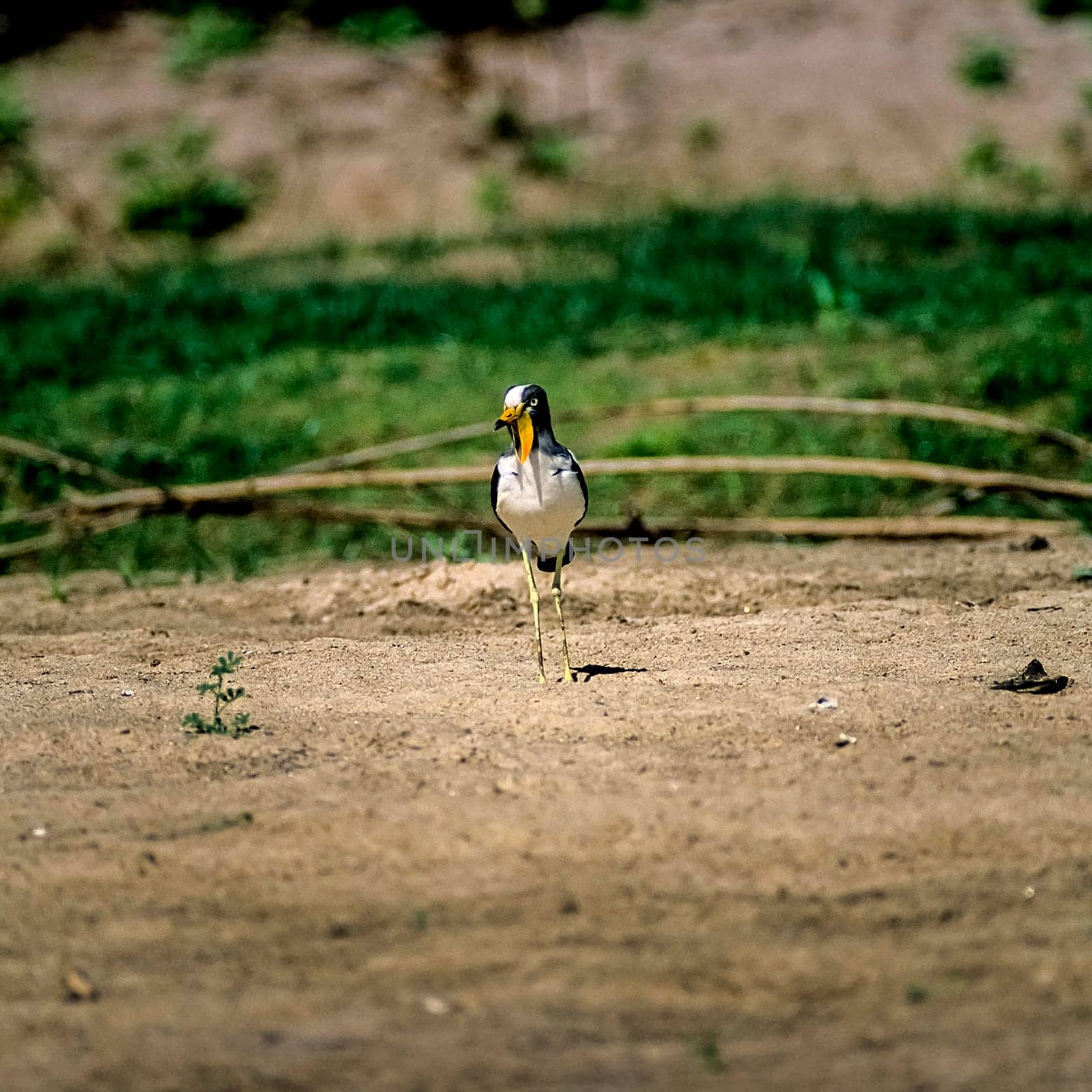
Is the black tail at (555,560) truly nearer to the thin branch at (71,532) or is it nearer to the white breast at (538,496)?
the white breast at (538,496)

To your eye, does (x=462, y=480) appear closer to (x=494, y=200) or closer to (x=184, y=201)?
(x=494, y=200)

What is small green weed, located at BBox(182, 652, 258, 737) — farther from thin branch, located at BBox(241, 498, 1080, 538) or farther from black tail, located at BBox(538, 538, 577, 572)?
thin branch, located at BBox(241, 498, 1080, 538)

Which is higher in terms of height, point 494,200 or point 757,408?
point 494,200

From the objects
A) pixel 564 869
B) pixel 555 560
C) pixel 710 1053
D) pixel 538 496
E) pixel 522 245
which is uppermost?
pixel 522 245

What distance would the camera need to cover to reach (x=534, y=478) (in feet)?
11.3

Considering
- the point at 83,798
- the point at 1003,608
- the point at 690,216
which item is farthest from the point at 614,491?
the point at 690,216

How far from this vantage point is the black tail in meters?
3.82

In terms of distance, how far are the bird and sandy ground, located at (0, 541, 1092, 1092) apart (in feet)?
1.51

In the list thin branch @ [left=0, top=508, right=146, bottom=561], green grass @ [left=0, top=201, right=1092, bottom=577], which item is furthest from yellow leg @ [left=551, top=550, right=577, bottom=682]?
thin branch @ [left=0, top=508, right=146, bottom=561]

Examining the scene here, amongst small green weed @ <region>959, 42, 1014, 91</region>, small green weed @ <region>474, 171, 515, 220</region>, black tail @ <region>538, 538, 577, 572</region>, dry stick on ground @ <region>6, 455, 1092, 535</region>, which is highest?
small green weed @ <region>959, 42, 1014, 91</region>

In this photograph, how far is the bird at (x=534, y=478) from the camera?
3.43m

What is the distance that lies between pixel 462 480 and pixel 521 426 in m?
2.20

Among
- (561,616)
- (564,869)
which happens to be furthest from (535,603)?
(564,869)

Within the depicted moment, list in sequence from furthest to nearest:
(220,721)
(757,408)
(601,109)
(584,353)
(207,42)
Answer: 1. (207,42)
2. (601,109)
3. (584,353)
4. (757,408)
5. (220,721)
